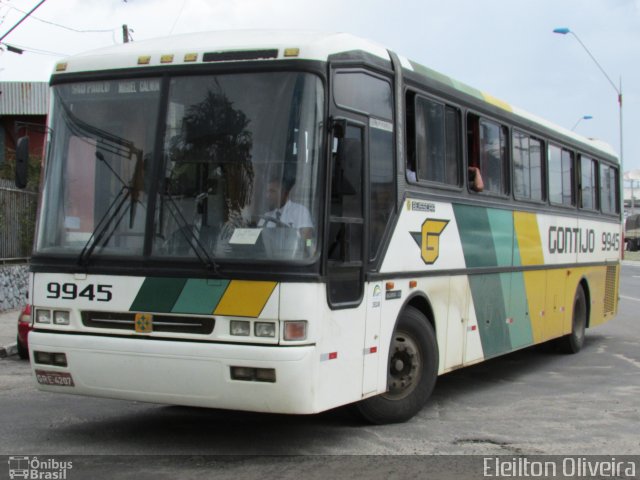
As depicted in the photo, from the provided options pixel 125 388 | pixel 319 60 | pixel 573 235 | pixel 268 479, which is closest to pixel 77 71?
pixel 319 60

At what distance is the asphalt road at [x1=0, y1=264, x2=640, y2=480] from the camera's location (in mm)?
6504

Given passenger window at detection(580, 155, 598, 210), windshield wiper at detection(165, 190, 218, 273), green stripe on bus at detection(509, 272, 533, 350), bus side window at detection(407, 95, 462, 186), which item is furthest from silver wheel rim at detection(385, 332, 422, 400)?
passenger window at detection(580, 155, 598, 210)

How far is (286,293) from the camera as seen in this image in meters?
6.43

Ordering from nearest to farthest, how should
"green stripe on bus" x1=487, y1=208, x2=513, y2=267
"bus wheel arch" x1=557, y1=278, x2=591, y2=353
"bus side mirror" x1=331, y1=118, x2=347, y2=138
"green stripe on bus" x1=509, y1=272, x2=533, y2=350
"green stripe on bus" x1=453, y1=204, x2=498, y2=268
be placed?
"bus side mirror" x1=331, y1=118, x2=347, y2=138
"green stripe on bus" x1=453, y1=204, x2=498, y2=268
"green stripe on bus" x1=487, y1=208, x2=513, y2=267
"green stripe on bus" x1=509, y1=272, x2=533, y2=350
"bus wheel arch" x1=557, y1=278, x2=591, y2=353

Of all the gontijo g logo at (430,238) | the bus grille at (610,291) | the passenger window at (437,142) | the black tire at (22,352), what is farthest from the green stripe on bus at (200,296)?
the bus grille at (610,291)

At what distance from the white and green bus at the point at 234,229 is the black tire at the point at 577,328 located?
5.93 metres

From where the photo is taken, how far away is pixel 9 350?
1338 centimetres

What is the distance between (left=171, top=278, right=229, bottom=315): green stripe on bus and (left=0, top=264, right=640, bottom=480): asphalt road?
1098 mm

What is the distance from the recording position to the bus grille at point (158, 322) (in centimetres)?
660

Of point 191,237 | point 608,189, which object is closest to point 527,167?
point 608,189

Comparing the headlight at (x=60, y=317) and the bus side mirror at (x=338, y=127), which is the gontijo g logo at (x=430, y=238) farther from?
the headlight at (x=60, y=317)

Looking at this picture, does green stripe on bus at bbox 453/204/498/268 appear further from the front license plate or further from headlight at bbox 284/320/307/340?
the front license plate

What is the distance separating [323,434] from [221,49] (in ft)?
10.5

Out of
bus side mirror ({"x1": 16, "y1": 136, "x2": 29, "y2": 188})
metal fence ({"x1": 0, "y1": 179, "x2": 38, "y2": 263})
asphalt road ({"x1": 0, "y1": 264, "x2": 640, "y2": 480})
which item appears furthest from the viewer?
metal fence ({"x1": 0, "y1": 179, "x2": 38, "y2": 263})
